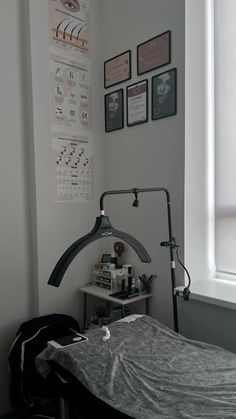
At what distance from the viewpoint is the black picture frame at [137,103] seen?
2.35m

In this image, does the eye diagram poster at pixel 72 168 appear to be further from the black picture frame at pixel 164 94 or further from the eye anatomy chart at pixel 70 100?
the black picture frame at pixel 164 94

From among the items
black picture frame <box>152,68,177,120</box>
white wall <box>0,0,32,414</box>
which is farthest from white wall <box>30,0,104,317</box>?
black picture frame <box>152,68,177,120</box>

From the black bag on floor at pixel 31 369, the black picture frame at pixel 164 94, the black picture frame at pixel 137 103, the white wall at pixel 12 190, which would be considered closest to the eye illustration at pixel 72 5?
the white wall at pixel 12 190

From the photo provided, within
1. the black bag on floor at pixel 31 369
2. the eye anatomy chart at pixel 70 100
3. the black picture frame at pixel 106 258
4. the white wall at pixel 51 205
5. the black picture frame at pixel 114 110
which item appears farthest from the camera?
the black picture frame at pixel 106 258

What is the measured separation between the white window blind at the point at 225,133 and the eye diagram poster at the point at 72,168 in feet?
3.44

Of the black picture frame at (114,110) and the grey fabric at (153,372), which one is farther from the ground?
the black picture frame at (114,110)

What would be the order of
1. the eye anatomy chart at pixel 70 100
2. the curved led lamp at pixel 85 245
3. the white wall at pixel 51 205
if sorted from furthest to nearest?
1. the eye anatomy chart at pixel 70 100
2. the white wall at pixel 51 205
3. the curved led lamp at pixel 85 245

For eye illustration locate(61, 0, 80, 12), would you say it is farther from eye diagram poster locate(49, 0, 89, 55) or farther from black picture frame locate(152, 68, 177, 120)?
black picture frame locate(152, 68, 177, 120)

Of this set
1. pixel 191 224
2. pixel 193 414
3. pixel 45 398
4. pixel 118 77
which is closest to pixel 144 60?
pixel 118 77

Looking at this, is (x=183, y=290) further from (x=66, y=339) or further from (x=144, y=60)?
(x=144, y=60)

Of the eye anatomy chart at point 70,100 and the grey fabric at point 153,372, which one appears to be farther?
the eye anatomy chart at point 70,100

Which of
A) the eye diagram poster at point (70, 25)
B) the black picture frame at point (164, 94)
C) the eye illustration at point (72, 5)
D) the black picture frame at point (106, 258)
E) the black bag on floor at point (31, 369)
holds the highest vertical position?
the eye illustration at point (72, 5)

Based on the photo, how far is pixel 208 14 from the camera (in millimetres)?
2189

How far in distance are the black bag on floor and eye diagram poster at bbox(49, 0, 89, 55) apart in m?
2.10
